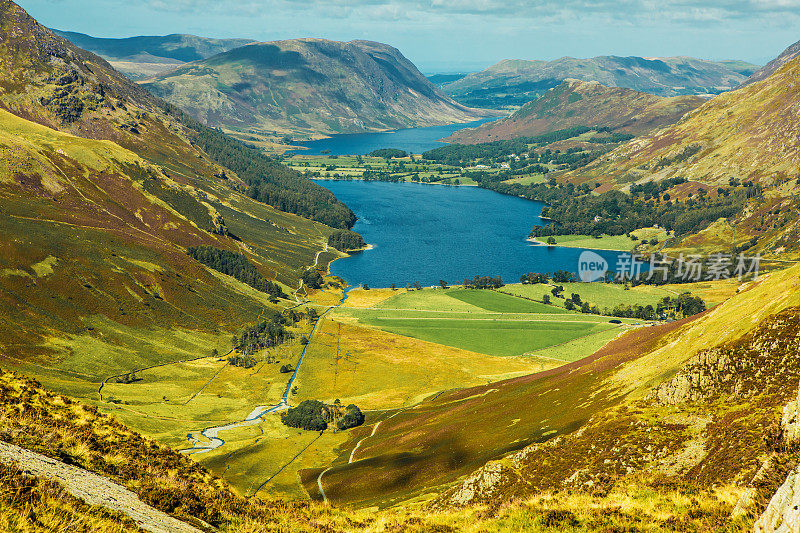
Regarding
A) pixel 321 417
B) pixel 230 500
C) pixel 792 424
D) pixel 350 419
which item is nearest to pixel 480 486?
pixel 230 500

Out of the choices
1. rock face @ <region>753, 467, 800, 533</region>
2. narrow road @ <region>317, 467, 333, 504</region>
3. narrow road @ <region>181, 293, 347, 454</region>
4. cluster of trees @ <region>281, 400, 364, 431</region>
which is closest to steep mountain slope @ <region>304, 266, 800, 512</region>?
narrow road @ <region>317, 467, 333, 504</region>

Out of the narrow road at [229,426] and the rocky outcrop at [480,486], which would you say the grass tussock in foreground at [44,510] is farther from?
the narrow road at [229,426]

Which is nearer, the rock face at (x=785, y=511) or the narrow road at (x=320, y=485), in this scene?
the rock face at (x=785, y=511)

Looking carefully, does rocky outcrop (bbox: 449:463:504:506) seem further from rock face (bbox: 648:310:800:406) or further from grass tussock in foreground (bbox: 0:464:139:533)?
grass tussock in foreground (bbox: 0:464:139:533)

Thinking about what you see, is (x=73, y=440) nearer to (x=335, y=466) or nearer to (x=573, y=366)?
(x=335, y=466)

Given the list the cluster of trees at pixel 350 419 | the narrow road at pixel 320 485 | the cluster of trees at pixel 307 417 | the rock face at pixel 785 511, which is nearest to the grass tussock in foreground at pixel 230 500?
the rock face at pixel 785 511

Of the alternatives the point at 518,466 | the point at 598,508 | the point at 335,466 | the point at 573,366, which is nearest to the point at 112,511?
the point at 598,508

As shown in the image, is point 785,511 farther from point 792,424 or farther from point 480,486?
point 480,486
